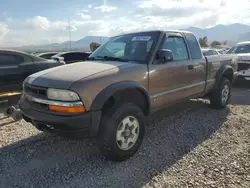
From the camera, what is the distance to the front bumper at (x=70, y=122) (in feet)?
9.53

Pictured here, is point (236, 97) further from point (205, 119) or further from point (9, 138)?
point (9, 138)

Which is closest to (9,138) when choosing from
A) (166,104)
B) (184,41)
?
(166,104)

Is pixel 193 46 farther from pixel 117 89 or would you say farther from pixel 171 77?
pixel 117 89

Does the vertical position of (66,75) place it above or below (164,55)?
below

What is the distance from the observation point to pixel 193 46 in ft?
16.2

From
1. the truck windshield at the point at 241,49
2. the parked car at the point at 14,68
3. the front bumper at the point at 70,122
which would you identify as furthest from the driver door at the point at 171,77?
the truck windshield at the point at 241,49

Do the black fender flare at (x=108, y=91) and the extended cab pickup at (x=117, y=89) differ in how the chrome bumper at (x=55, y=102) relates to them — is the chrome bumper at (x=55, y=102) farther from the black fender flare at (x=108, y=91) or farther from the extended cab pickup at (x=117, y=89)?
the black fender flare at (x=108, y=91)

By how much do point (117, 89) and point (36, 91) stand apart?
1098mm

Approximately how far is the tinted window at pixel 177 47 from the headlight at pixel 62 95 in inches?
79.0

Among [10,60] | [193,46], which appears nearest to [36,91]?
[10,60]

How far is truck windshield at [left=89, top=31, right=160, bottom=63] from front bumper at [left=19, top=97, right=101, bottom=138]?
133cm

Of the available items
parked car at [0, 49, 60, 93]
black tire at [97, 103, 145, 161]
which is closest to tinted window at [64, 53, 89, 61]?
parked car at [0, 49, 60, 93]

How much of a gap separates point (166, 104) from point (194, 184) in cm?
166

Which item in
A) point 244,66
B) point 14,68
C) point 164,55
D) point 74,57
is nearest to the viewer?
point 164,55
